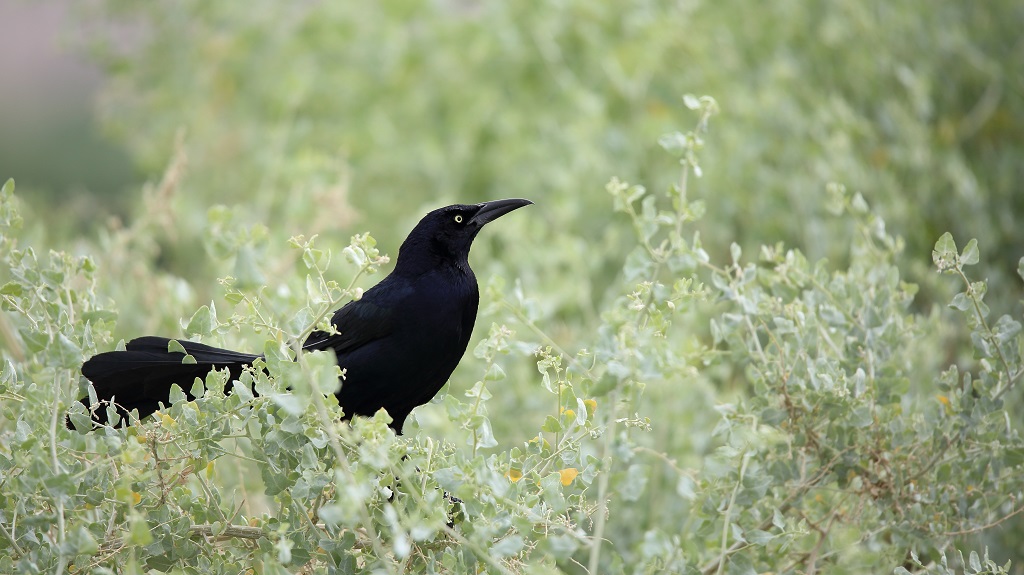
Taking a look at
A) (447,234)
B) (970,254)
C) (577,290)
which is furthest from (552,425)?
(577,290)

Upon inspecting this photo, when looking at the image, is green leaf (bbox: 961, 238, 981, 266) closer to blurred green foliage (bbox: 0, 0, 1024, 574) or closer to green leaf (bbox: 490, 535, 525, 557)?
blurred green foliage (bbox: 0, 0, 1024, 574)

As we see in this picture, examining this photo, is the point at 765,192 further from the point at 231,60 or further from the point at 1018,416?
the point at 231,60

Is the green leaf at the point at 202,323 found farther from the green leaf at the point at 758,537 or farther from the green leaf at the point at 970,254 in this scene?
the green leaf at the point at 970,254

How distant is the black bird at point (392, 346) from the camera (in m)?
2.34

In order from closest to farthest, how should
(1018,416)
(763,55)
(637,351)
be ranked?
(637,351) < (1018,416) < (763,55)

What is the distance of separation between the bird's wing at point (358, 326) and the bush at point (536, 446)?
359mm

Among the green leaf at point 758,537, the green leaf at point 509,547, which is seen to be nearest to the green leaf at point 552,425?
the green leaf at point 509,547

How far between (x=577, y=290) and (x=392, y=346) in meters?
1.90

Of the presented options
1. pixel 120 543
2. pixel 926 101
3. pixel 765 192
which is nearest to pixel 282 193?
pixel 765 192

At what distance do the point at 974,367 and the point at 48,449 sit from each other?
11.6 feet

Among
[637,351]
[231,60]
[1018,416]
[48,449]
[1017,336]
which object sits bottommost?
[1018,416]

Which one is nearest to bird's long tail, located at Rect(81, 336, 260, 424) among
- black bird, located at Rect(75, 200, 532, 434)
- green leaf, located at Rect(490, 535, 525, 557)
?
black bird, located at Rect(75, 200, 532, 434)

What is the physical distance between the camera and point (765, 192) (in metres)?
4.90

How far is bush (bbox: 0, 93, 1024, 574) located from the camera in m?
1.81
